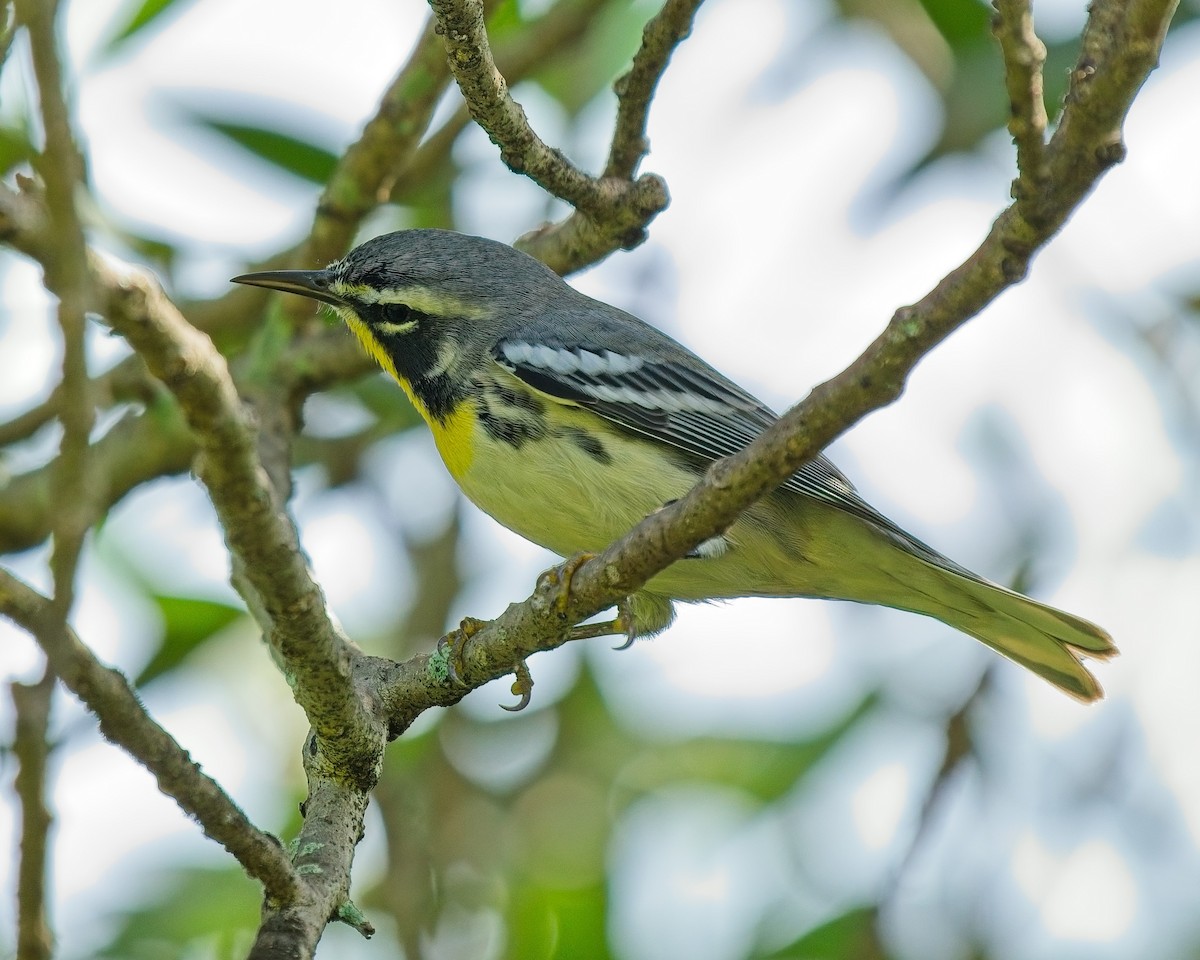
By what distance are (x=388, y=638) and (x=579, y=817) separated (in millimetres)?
1335

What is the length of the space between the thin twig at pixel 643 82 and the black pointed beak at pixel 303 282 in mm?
1212

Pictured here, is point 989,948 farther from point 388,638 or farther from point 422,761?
point 388,638

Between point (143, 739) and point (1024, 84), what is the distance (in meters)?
1.92

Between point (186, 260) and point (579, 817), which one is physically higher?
point (186, 260)

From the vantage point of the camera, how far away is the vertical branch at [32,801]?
→ 193 cm

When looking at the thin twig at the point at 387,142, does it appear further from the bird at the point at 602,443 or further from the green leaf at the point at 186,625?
the green leaf at the point at 186,625

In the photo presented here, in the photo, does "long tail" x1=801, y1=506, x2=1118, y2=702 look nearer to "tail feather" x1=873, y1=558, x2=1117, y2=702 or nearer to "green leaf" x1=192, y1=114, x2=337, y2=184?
"tail feather" x1=873, y1=558, x2=1117, y2=702

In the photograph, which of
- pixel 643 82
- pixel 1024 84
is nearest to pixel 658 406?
pixel 643 82

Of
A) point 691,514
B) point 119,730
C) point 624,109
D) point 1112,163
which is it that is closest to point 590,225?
point 624,109

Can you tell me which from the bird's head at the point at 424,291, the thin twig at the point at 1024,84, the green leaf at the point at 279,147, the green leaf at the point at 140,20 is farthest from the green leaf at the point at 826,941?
the green leaf at the point at 140,20

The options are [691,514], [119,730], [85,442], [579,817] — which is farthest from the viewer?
[579,817]

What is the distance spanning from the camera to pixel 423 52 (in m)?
5.12

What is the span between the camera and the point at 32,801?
1.98 meters

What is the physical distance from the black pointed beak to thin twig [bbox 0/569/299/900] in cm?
272
